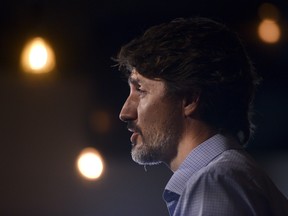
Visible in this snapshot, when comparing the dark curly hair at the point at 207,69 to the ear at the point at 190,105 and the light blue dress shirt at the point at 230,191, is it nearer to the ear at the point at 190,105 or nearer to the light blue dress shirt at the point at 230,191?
the ear at the point at 190,105

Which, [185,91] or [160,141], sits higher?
[185,91]

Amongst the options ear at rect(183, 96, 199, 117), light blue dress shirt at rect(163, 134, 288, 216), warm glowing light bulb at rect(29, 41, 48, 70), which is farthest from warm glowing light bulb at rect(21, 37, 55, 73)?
light blue dress shirt at rect(163, 134, 288, 216)

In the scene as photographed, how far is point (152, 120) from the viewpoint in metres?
1.65

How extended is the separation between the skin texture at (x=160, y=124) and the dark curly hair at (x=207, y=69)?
3 cm

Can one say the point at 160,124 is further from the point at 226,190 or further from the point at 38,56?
the point at 38,56

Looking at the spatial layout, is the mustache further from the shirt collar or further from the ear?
the shirt collar

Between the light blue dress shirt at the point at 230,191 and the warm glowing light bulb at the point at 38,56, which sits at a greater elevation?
the light blue dress shirt at the point at 230,191

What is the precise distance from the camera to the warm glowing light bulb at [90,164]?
3195 mm

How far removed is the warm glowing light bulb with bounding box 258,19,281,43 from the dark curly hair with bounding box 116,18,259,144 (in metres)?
1.19

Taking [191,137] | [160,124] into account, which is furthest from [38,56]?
[191,137]

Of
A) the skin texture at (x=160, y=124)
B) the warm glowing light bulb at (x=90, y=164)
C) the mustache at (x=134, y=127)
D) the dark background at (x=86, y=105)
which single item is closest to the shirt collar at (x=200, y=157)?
the skin texture at (x=160, y=124)

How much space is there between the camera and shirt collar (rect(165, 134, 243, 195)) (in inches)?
53.4

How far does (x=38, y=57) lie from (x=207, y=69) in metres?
1.74

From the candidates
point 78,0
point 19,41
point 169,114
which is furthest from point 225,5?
point 169,114
